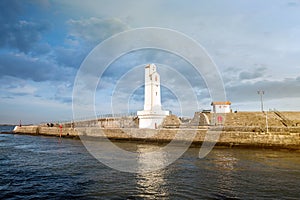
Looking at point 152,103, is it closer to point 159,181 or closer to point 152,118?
point 152,118

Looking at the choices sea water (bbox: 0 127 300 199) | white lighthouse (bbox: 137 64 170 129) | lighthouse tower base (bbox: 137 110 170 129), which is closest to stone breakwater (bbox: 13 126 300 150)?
lighthouse tower base (bbox: 137 110 170 129)

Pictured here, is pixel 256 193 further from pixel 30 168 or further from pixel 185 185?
pixel 30 168

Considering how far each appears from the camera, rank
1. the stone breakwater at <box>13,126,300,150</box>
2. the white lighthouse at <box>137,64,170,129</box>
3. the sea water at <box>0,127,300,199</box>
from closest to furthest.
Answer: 1. the sea water at <box>0,127,300,199</box>
2. the stone breakwater at <box>13,126,300,150</box>
3. the white lighthouse at <box>137,64,170,129</box>

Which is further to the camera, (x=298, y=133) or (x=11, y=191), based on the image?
(x=298, y=133)

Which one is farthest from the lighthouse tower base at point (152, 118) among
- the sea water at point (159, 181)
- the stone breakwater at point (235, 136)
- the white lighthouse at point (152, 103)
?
the sea water at point (159, 181)

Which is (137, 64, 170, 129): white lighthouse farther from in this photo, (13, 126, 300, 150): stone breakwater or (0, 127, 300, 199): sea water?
(0, 127, 300, 199): sea water

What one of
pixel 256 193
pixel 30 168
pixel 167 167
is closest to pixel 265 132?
pixel 167 167

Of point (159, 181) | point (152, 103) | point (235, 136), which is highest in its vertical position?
point (152, 103)

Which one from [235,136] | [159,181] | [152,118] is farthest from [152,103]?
[159,181]

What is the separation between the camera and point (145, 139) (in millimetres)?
29219

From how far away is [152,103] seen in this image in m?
33.7

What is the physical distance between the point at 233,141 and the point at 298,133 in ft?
18.7

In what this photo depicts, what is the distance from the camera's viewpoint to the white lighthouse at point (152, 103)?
33156 millimetres

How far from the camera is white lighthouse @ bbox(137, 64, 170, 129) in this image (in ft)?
109
